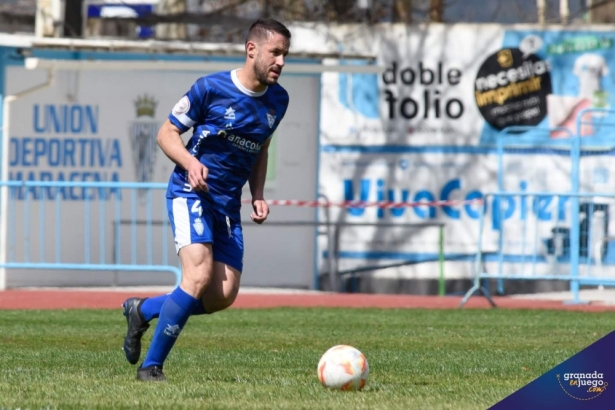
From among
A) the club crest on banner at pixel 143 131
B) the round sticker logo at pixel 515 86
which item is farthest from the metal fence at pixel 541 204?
the club crest on banner at pixel 143 131

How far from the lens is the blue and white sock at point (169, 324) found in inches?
281

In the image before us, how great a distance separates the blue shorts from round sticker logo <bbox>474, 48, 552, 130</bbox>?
11656mm

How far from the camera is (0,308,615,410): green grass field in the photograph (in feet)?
21.5

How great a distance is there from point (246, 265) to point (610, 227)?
5054 millimetres

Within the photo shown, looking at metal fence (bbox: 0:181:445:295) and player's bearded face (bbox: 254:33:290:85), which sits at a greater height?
player's bearded face (bbox: 254:33:290:85)

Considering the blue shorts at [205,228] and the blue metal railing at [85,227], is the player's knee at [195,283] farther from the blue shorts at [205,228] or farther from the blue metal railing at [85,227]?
the blue metal railing at [85,227]

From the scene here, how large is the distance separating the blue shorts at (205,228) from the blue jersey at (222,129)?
0.05m

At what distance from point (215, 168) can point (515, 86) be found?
39.0 feet

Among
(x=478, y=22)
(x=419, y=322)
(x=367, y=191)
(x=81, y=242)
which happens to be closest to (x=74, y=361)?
(x=419, y=322)

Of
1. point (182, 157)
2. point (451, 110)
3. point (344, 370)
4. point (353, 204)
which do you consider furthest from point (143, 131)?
point (344, 370)

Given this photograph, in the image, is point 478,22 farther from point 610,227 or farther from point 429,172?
point 610,227

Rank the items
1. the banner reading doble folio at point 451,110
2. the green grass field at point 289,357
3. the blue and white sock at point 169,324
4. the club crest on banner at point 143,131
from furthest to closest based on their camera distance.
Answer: the banner reading doble folio at point 451,110, the club crest on banner at point 143,131, the blue and white sock at point 169,324, the green grass field at point 289,357

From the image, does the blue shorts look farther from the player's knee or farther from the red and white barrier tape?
the red and white barrier tape

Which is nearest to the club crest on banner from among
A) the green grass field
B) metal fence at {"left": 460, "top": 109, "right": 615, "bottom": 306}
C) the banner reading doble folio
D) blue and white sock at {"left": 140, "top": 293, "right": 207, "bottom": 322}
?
the banner reading doble folio
